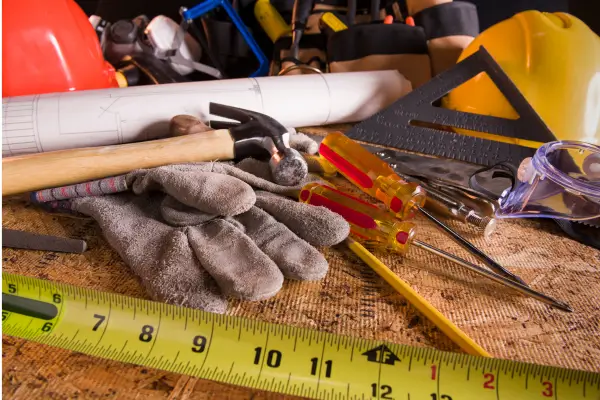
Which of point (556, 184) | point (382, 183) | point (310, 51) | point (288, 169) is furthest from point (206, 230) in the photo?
point (310, 51)

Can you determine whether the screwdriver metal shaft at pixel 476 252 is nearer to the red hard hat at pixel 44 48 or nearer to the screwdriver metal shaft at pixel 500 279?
the screwdriver metal shaft at pixel 500 279

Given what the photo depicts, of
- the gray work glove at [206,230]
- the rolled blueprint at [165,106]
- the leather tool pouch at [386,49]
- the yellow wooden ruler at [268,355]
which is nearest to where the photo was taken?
the yellow wooden ruler at [268,355]

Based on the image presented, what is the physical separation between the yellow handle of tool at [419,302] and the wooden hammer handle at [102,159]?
1.10 feet

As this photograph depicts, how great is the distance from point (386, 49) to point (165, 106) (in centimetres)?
66

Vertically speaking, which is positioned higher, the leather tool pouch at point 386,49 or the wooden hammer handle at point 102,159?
the leather tool pouch at point 386,49

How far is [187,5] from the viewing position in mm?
1701

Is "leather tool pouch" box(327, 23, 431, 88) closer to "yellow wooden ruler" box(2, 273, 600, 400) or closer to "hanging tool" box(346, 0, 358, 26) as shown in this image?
"hanging tool" box(346, 0, 358, 26)

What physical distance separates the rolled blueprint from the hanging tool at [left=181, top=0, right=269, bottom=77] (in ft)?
1.32

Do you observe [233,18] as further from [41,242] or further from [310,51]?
[41,242]

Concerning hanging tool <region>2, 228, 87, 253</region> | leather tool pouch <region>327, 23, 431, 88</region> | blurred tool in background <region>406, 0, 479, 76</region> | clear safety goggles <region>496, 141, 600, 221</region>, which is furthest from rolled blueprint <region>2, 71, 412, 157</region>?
clear safety goggles <region>496, 141, 600, 221</region>

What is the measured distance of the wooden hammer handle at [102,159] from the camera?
79 cm

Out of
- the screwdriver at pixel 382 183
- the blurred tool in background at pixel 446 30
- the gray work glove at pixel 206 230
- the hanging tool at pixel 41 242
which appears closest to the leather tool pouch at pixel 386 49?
the blurred tool in background at pixel 446 30

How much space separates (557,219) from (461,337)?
393mm

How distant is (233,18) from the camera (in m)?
1.54
